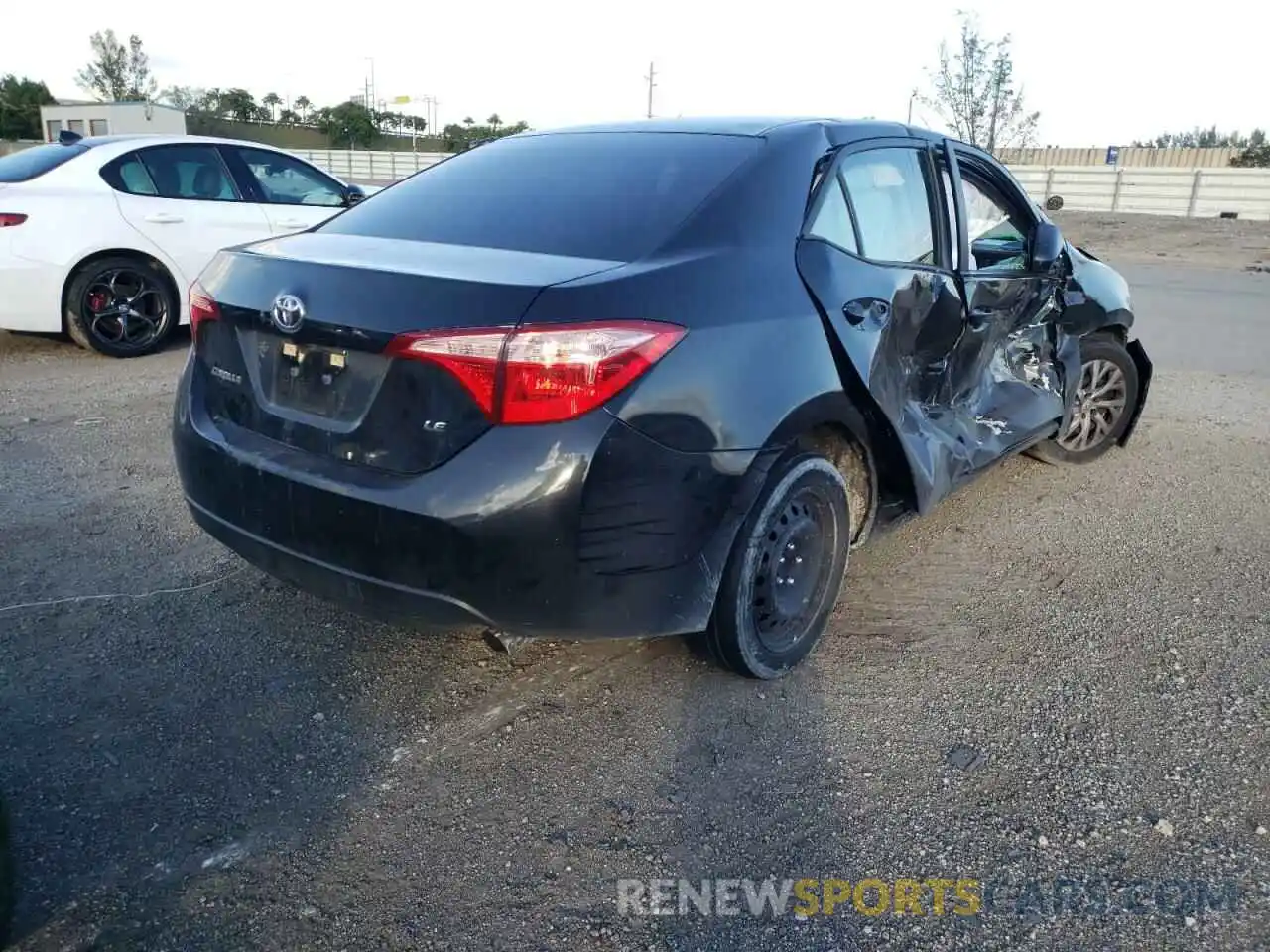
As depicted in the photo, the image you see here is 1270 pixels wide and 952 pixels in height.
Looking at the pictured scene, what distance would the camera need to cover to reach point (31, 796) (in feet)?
8.32

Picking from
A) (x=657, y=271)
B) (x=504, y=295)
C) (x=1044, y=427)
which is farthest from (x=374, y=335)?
(x=1044, y=427)

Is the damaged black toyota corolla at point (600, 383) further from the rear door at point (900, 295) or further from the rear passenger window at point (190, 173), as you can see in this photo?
the rear passenger window at point (190, 173)

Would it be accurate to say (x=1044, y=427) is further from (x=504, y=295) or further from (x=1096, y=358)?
(x=504, y=295)

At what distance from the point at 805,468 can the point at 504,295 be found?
1.09 m

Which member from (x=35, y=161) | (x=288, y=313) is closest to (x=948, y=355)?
(x=288, y=313)

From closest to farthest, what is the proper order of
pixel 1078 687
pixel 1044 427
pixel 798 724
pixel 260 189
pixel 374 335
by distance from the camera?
pixel 374 335, pixel 798 724, pixel 1078 687, pixel 1044 427, pixel 260 189

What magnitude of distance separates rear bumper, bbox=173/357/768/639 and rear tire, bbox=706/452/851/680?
0.45ft

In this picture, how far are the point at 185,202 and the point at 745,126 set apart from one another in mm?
5735

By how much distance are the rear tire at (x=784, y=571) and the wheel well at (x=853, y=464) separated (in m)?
0.07

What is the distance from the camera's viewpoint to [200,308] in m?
2.93

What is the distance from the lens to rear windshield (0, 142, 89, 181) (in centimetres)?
711

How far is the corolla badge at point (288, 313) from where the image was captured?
2590 mm

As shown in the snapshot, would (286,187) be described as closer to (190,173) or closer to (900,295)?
(190,173)

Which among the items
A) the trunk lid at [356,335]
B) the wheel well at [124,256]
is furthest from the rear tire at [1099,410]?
the wheel well at [124,256]
